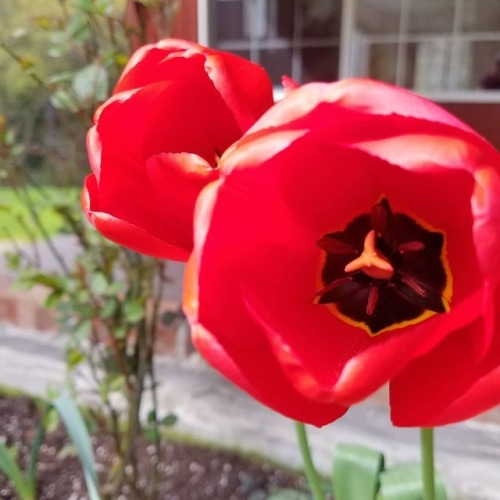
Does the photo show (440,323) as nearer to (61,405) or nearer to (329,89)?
(329,89)

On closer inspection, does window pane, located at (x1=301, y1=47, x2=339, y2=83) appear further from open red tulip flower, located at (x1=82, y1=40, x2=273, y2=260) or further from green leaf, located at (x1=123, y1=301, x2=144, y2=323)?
open red tulip flower, located at (x1=82, y1=40, x2=273, y2=260)

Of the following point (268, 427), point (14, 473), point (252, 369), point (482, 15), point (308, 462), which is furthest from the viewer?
point (482, 15)

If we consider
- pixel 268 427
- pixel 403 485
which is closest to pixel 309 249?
pixel 403 485

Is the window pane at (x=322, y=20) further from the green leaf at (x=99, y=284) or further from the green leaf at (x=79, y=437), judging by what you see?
the green leaf at (x=79, y=437)

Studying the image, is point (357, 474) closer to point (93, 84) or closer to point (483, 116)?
point (93, 84)

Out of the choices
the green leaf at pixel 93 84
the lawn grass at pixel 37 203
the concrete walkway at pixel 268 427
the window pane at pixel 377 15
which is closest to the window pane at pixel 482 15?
the window pane at pixel 377 15
